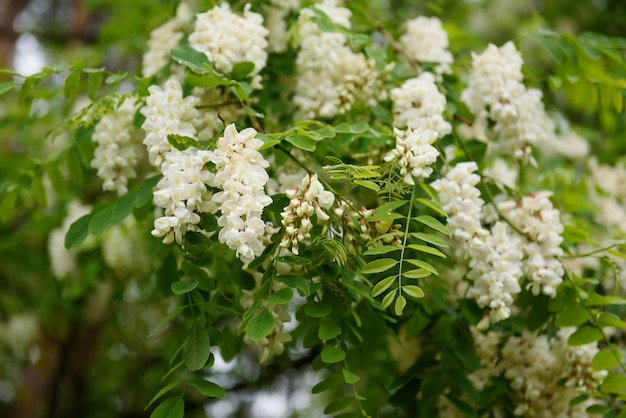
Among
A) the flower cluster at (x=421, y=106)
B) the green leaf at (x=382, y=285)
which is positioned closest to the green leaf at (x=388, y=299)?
the green leaf at (x=382, y=285)

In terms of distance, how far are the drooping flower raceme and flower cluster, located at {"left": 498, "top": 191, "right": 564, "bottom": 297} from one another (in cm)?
75

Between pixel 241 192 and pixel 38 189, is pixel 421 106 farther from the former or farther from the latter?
pixel 38 189

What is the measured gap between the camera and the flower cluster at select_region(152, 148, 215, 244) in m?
1.13

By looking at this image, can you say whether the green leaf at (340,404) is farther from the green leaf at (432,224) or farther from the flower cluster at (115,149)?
the flower cluster at (115,149)

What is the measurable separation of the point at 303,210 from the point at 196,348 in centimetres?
33

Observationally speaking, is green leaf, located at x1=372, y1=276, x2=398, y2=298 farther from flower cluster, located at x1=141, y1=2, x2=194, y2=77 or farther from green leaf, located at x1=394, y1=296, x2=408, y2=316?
flower cluster, located at x1=141, y1=2, x2=194, y2=77

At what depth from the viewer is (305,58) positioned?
163 cm

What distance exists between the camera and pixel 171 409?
46.7 inches

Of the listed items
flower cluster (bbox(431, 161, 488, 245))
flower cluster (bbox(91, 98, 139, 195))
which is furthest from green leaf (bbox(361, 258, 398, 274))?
flower cluster (bbox(91, 98, 139, 195))

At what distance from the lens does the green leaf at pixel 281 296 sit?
1.15 meters

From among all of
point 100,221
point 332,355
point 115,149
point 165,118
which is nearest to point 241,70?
point 165,118

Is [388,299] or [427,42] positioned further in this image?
[427,42]

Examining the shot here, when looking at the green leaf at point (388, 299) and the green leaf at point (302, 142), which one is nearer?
the green leaf at point (388, 299)

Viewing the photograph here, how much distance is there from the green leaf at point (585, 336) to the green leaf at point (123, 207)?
102cm
